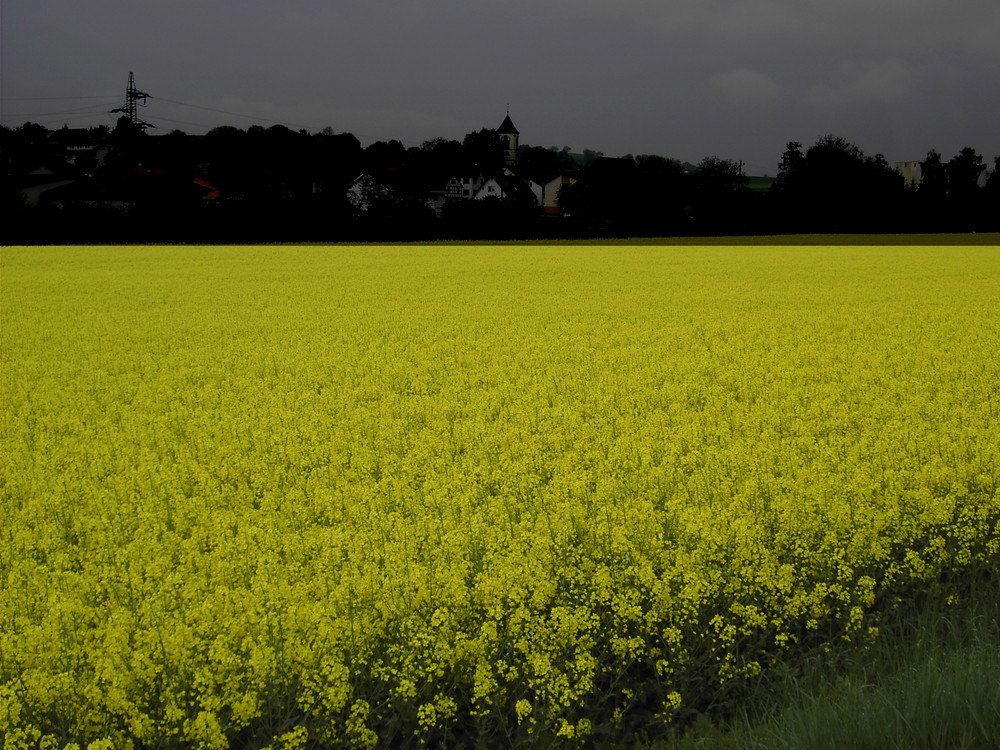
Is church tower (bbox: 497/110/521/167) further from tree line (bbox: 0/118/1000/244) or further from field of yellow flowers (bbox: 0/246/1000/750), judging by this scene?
field of yellow flowers (bbox: 0/246/1000/750)

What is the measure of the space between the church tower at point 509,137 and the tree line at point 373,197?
2238 inches

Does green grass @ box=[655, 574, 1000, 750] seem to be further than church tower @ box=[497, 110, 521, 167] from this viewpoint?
No

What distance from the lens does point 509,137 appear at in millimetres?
141125

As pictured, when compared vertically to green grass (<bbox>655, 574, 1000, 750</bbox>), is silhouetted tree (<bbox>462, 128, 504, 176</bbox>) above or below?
above

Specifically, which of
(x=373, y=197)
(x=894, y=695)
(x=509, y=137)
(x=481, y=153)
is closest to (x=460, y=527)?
(x=894, y=695)

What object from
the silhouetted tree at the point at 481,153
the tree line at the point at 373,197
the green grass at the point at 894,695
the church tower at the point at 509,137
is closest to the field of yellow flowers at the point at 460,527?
the green grass at the point at 894,695

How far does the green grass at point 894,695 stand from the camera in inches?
122

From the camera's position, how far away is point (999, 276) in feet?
88.7

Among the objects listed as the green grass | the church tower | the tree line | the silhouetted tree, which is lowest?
the green grass

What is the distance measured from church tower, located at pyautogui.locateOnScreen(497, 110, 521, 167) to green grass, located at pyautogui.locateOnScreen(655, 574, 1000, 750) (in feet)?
451

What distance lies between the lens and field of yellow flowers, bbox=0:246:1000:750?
378 cm

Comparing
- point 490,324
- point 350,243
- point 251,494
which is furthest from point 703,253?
point 251,494

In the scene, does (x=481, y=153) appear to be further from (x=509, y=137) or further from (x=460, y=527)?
(x=460, y=527)

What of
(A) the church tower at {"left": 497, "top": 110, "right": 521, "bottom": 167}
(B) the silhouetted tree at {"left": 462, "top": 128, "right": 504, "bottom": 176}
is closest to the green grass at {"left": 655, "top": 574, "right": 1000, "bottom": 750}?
(B) the silhouetted tree at {"left": 462, "top": 128, "right": 504, "bottom": 176}
